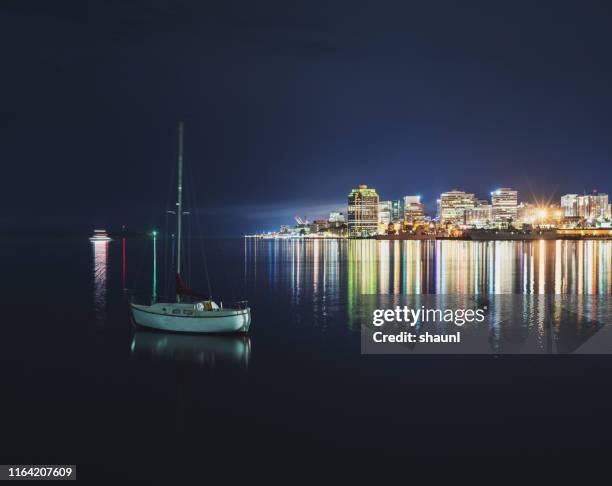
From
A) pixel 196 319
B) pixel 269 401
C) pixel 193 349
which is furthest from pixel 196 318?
pixel 269 401

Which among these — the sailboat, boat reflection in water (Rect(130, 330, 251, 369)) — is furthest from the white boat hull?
boat reflection in water (Rect(130, 330, 251, 369))

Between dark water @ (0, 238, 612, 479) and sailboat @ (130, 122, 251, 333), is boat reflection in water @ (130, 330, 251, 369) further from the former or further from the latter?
sailboat @ (130, 122, 251, 333)

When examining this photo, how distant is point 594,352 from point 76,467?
1885 centimetres

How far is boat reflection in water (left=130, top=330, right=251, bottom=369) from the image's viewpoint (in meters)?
19.6

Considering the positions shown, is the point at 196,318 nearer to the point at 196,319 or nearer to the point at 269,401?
the point at 196,319

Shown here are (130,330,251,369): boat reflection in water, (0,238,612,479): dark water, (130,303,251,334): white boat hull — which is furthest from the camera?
(130,303,251,334): white boat hull

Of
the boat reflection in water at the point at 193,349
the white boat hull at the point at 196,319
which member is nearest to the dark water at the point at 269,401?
the boat reflection in water at the point at 193,349

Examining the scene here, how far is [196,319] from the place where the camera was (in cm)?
2219

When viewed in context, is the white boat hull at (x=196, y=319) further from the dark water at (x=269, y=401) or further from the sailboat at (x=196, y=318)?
the dark water at (x=269, y=401)

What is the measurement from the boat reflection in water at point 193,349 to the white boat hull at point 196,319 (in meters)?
0.37

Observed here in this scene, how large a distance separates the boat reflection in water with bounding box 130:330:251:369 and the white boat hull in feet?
1.21

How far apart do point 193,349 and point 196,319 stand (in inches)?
63.6

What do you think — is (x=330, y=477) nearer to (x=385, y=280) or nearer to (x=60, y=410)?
(x=60, y=410)

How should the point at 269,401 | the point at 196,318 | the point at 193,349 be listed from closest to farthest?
the point at 269,401 < the point at 193,349 < the point at 196,318
